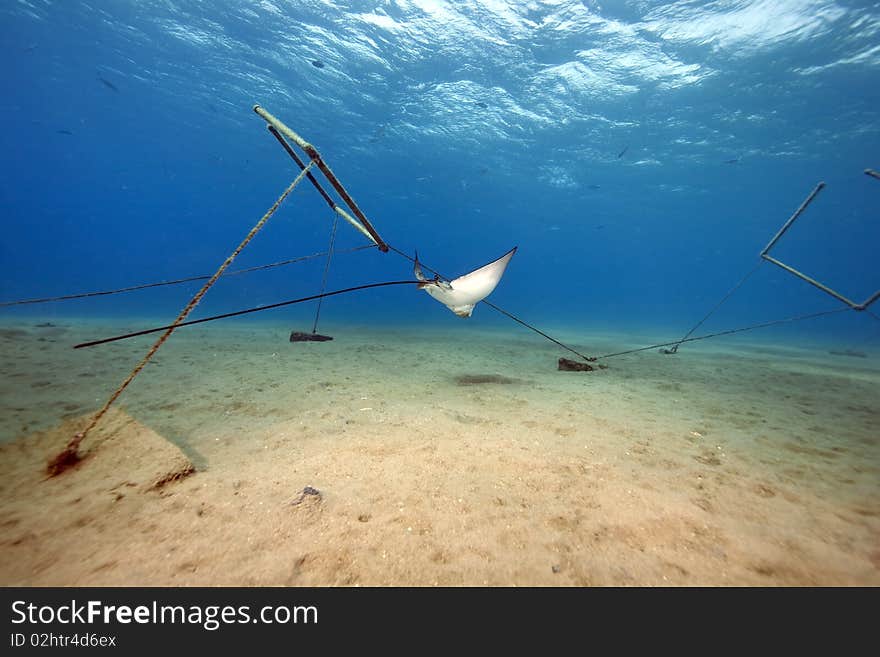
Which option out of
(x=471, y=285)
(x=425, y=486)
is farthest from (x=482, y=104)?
(x=425, y=486)

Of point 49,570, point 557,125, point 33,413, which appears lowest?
point 33,413

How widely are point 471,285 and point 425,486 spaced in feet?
13.1

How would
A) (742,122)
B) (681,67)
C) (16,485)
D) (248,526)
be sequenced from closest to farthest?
(248,526), (16,485), (681,67), (742,122)

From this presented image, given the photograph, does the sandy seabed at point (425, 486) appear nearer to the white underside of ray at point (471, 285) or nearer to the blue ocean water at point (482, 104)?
the white underside of ray at point (471, 285)

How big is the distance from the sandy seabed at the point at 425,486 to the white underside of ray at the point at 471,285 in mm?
1894

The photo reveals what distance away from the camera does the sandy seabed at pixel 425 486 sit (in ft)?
6.94

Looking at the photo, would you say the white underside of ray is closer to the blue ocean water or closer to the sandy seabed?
the sandy seabed

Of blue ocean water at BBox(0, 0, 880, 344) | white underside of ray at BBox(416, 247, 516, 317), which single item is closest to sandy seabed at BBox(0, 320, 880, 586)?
white underside of ray at BBox(416, 247, 516, 317)

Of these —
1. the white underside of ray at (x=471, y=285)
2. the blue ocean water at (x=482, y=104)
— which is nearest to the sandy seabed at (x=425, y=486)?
the white underside of ray at (x=471, y=285)

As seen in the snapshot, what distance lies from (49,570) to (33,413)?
3660mm
